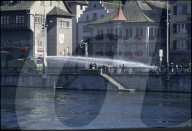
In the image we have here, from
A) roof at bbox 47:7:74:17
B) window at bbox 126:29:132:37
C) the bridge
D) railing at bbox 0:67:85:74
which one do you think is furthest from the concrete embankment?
roof at bbox 47:7:74:17

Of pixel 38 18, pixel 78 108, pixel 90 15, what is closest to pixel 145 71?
pixel 78 108

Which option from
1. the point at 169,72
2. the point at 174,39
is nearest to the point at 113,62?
the point at 174,39

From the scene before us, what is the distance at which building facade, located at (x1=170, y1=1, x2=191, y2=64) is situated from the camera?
7494 centimetres

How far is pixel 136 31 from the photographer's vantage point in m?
80.1

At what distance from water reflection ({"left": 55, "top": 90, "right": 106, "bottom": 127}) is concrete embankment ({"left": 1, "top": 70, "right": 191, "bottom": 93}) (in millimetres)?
6193

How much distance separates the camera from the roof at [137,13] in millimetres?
79875

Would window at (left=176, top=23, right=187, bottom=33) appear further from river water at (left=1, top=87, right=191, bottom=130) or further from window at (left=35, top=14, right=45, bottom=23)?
window at (left=35, top=14, right=45, bottom=23)

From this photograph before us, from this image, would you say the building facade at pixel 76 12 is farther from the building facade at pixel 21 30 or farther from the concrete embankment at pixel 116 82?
the concrete embankment at pixel 116 82

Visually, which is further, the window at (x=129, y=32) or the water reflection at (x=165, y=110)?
the window at (x=129, y=32)

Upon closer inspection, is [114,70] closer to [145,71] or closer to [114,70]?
[114,70]

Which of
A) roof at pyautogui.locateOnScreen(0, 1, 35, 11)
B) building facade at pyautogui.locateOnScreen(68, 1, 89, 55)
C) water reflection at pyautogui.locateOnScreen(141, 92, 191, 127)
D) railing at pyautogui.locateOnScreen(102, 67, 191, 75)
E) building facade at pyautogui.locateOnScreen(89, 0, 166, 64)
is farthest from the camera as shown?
building facade at pyautogui.locateOnScreen(68, 1, 89, 55)

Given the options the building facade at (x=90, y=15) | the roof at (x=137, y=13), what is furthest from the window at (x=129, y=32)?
the building facade at (x=90, y=15)

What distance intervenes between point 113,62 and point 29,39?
55.6 ft

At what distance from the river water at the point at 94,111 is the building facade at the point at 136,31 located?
24.4 meters
